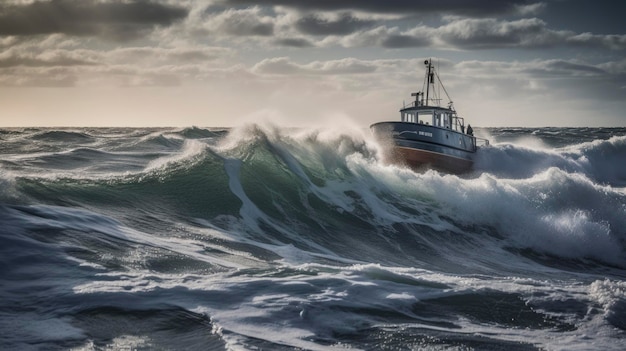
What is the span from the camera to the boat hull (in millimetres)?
28406

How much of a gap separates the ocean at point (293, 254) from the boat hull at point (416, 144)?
19.6ft

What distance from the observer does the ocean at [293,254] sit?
20.1ft

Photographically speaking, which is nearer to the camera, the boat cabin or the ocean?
the ocean

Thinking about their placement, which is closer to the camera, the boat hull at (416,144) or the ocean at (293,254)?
the ocean at (293,254)

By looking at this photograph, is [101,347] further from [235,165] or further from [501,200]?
[501,200]

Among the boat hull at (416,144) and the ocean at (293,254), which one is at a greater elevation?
the boat hull at (416,144)

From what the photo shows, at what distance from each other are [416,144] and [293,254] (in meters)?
18.8

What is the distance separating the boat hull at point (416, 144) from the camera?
28406mm

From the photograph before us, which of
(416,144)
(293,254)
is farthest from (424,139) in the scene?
(293,254)

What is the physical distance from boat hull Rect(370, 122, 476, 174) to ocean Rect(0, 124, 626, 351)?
19.6ft

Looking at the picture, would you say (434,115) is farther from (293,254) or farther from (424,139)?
(293,254)

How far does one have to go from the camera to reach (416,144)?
93.3 feet

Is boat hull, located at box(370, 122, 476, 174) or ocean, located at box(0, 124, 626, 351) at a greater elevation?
boat hull, located at box(370, 122, 476, 174)

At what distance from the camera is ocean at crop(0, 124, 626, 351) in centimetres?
612
